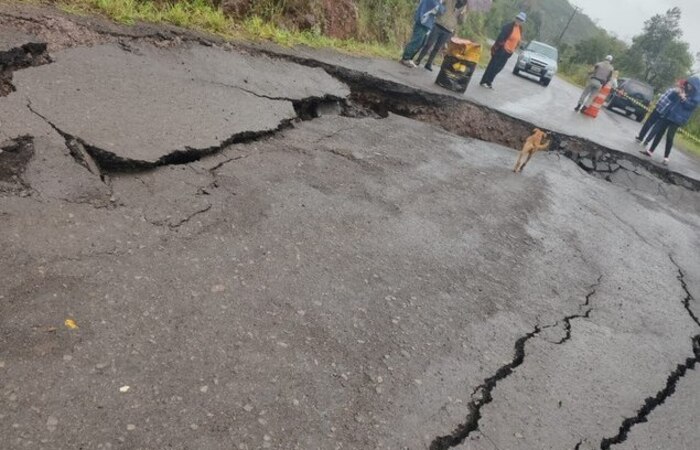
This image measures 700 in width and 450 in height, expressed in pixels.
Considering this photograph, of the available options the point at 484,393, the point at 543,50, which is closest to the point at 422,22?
the point at 484,393

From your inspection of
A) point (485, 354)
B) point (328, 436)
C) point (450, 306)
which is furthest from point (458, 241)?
point (328, 436)

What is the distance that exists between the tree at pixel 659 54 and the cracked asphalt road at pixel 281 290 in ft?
162

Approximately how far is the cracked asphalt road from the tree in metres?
49.4

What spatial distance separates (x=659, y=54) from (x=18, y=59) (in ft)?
180

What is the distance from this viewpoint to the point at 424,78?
916 cm

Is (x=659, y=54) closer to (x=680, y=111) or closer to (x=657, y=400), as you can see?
(x=680, y=111)

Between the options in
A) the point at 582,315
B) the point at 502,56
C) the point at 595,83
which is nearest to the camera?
the point at 582,315

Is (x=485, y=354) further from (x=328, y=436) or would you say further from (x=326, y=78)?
(x=326, y=78)

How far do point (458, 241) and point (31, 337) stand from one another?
3.10 m

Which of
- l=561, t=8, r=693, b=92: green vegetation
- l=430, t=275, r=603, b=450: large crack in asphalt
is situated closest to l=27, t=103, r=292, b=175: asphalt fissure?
l=430, t=275, r=603, b=450: large crack in asphalt

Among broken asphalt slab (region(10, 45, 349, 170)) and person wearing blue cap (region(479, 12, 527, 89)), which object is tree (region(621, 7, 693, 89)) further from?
broken asphalt slab (region(10, 45, 349, 170))

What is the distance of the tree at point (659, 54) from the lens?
4531cm

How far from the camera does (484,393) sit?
8.75 feet

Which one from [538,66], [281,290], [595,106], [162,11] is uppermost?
[538,66]
